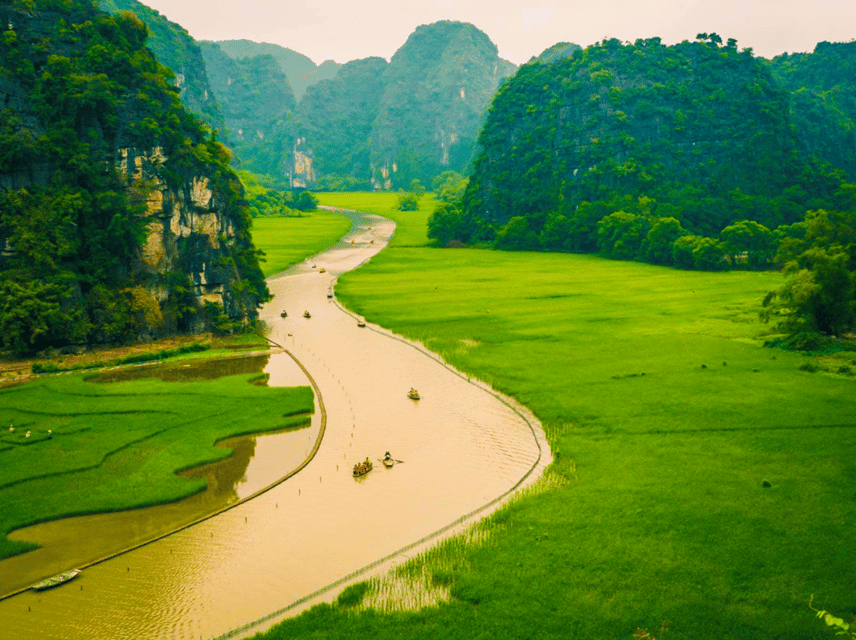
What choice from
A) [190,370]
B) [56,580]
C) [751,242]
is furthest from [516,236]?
[56,580]

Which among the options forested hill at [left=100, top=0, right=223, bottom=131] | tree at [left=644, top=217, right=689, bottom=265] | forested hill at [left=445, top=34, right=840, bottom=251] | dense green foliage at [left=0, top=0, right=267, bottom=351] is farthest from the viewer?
forested hill at [left=100, top=0, right=223, bottom=131]

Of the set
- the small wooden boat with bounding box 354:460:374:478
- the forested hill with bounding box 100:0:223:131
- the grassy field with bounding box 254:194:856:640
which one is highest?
the forested hill with bounding box 100:0:223:131

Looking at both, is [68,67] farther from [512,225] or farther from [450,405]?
[512,225]

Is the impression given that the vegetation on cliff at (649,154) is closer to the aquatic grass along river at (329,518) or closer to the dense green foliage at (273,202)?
the dense green foliage at (273,202)

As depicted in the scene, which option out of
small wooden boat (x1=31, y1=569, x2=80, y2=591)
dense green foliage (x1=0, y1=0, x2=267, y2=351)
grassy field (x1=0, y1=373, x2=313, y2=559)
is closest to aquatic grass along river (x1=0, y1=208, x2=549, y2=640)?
small wooden boat (x1=31, y1=569, x2=80, y2=591)

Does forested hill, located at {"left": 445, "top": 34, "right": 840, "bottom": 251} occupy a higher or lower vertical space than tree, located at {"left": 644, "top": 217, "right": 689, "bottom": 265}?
higher

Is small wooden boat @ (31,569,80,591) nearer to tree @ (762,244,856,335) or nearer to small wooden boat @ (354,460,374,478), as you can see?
small wooden boat @ (354,460,374,478)

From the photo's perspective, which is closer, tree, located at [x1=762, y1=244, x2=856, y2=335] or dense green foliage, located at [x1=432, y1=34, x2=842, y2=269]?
tree, located at [x1=762, y1=244, x2=856, y2=335]
